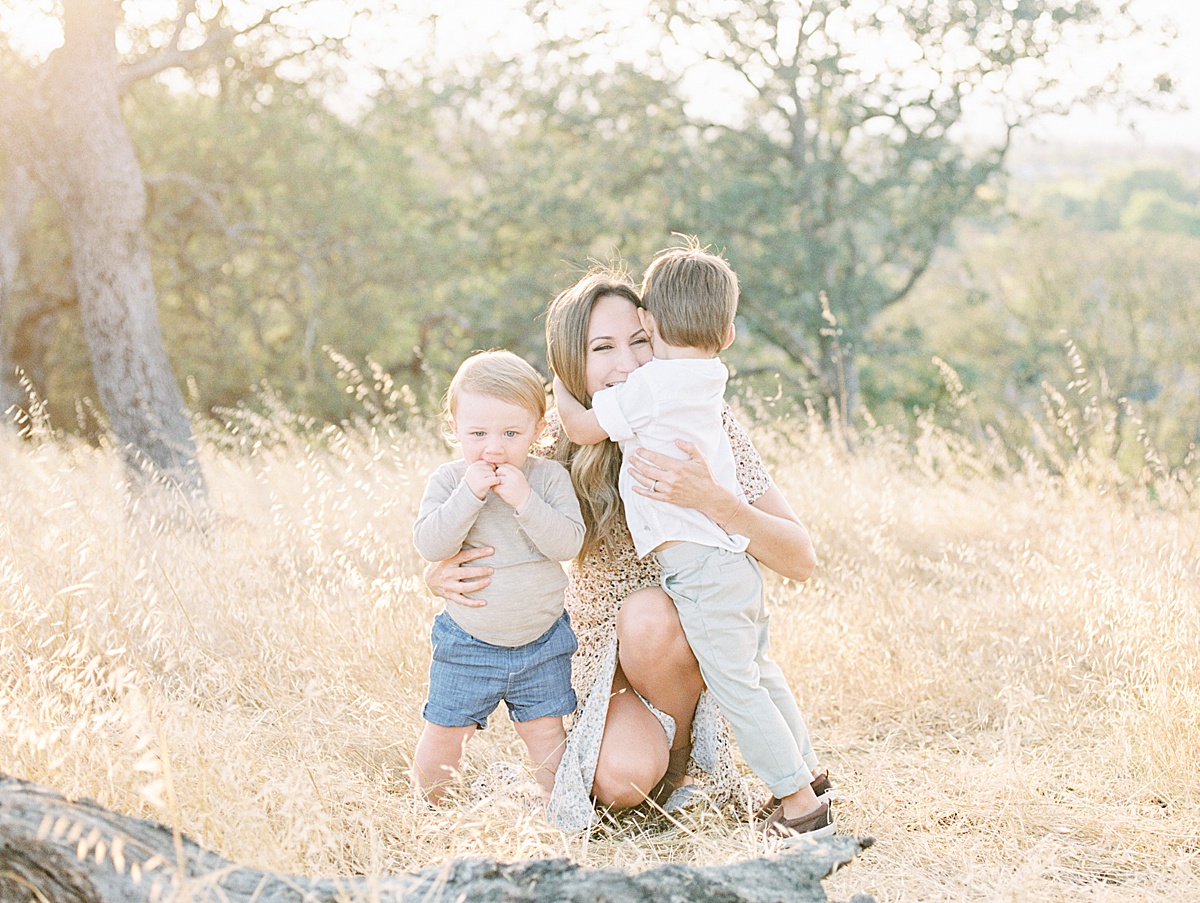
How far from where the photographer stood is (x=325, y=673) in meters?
3.37

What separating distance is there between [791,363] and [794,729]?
513 inches

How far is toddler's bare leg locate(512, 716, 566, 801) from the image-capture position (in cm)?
274

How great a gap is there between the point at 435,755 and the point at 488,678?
27 centimetres

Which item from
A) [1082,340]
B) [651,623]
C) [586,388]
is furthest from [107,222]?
[1082,340]

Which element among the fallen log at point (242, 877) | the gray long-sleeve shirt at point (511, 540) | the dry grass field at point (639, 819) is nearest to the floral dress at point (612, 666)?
the dry grass field at point (639, 819)

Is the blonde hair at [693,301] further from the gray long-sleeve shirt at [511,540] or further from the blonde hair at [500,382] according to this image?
the gray long-sleeve shirt at [511,540]

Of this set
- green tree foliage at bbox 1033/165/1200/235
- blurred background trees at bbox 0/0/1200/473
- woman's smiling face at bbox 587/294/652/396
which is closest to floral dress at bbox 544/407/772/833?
woman's smiling face at bbox 587/294/652/396

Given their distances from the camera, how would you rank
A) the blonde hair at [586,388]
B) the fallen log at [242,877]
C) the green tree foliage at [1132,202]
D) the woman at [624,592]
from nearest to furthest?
1. the fallen log at [242,877]
2. the woman at [624,592]
3. the blonde hair at [586,388]
4. the green tree foliage at [1132,202]

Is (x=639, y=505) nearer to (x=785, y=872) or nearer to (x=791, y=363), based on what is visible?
(x=785, y=872)

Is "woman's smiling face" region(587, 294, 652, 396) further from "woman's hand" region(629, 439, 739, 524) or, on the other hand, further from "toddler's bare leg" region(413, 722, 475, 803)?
"toddler's bare leg" region(413, 722, 475, 803)

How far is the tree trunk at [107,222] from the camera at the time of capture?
6.21 m

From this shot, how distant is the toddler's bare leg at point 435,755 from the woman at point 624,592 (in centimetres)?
29

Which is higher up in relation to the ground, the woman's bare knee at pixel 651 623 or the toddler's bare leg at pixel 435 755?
the woman's bare knee at pixel 651 623

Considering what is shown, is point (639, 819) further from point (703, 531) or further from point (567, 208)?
point (567, 208)
